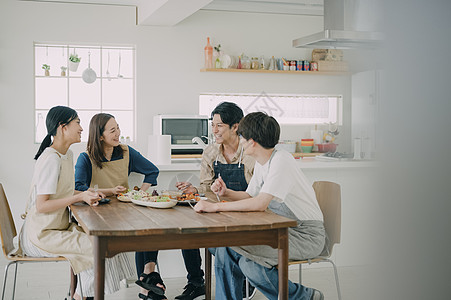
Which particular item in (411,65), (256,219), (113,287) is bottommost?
(113,287)

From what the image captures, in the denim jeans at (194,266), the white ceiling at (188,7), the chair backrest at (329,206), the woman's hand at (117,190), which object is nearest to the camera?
the chair backrest at (329,206)

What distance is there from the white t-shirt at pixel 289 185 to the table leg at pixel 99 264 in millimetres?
781

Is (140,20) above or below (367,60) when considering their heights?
above

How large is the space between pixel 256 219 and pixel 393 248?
6.11 feet

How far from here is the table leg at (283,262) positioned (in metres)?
2.09

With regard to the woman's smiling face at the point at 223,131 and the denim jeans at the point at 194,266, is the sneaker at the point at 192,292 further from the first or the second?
the woman's smiling face at the point at 223,131

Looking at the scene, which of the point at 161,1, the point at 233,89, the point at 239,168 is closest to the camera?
the point at 239,168

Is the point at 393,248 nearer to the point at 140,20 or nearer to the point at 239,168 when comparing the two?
the point at 239,168

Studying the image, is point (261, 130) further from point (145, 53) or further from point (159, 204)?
point (145, 53)

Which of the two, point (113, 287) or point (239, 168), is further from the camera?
point (239, 168)

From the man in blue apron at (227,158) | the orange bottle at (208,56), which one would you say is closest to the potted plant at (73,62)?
the orange bottle at (208,56)

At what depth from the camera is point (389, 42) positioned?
245 millimetres

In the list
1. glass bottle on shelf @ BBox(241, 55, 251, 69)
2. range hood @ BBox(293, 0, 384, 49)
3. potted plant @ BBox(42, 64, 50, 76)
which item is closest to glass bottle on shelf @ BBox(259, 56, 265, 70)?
glass bottle on shelf @ BBox(241, 55, 251, 69)

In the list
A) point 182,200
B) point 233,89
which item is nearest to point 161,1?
point 233,89
